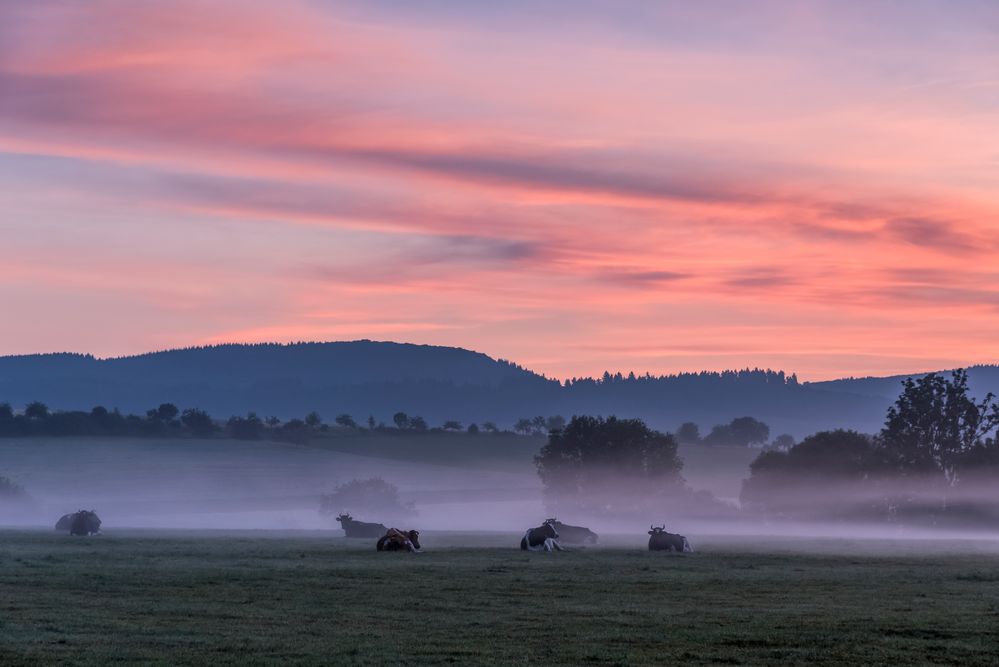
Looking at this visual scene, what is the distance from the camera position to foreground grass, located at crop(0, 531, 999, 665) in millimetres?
23062

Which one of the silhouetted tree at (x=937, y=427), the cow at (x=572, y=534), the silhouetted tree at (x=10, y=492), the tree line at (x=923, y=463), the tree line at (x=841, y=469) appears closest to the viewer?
the cow at (x=572, y=534)

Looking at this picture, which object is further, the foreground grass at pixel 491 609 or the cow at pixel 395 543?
the cow at pixel 395 543

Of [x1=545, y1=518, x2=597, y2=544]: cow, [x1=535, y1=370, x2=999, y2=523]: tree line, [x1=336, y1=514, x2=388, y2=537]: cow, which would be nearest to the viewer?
[x1=545, y1=518, x2=597, y2=544]: cow

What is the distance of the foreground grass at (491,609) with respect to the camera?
23062 millimetres

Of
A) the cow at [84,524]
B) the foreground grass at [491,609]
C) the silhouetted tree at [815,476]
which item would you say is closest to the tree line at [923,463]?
the silhouetted tree at [815,476]

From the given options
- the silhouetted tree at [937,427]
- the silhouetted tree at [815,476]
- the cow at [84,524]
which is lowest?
the cow at [84,524]

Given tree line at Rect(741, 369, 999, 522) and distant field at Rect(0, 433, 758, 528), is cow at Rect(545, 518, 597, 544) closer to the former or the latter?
tree line at Rect(741, 369, 999, 522)

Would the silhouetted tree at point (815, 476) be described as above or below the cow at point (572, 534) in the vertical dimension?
above

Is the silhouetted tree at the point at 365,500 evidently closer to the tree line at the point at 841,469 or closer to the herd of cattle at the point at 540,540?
the tree line at the point at 841,469

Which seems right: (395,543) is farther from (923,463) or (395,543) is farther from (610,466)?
(610,466)

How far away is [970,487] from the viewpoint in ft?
367

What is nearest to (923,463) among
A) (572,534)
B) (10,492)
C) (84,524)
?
(572,534)

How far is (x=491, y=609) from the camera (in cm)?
2969

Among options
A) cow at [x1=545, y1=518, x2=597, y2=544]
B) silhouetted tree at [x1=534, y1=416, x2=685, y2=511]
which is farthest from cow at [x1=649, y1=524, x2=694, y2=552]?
silhouetted tree at [x1=534, y1=416, x2=685, y2=511]
